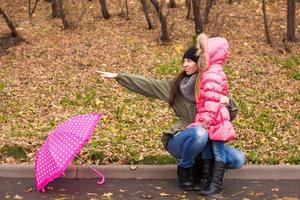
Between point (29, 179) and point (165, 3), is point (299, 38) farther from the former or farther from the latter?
point (29, 179)

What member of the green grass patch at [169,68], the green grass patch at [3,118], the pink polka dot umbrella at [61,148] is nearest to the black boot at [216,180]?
the pink polka dot umbrella at [61,148]

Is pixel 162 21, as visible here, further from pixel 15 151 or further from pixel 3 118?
pixel 15 151

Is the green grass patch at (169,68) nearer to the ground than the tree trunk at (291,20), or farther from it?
nearer to the ground

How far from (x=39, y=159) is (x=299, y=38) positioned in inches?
302

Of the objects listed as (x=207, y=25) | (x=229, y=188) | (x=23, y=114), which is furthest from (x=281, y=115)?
(x=207, y=25)

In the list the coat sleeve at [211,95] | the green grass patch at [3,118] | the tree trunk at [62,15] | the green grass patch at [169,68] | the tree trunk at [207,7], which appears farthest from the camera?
the tree trunk at [62,15]

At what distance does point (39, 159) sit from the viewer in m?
5.01

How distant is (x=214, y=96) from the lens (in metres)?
4.82

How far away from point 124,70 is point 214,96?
4.99 metres

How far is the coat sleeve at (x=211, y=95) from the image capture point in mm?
4820

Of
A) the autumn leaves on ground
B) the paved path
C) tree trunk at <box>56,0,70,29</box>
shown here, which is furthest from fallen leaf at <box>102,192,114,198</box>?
tree trunk at <box>56,0,70,29</box>

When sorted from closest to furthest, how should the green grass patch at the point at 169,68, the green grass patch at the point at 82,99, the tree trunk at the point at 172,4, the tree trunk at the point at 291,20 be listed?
the green grass patch at the point at 82,99, the green grass patch at the point at 169,68, the tree trunk at the point at 291,20, the tree trunk at the point at 172,4

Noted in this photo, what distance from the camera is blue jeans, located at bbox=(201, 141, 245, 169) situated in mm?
4930

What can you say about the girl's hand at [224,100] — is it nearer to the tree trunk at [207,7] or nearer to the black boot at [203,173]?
the black boot at [203,173]
